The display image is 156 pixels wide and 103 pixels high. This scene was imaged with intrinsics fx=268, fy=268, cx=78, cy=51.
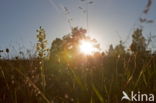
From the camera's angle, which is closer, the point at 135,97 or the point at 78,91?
the point at 135,97

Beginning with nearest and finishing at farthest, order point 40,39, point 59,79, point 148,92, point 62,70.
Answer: point 148,92, point 40,39, point 59,79, point 62,70

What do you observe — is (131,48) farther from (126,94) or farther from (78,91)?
(126,94)

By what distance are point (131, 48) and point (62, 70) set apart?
1486mm

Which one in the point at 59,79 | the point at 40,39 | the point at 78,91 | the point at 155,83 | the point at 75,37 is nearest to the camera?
the point at 155,83

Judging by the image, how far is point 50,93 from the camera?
2941 millimetres

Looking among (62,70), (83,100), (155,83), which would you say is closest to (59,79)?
(62,70)

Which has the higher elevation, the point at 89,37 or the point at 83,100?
the point at 89,37

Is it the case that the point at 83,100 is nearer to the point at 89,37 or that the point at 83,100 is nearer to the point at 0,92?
the point at 89,37

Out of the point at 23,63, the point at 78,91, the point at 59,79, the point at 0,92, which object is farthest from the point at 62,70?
the point at 78,91

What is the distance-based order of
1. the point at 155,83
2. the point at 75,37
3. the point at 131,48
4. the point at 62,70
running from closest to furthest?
the point at 155,83
the point at 75,37
the point at 131,48
the point at 62,70

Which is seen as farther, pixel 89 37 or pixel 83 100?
pixel 89 37

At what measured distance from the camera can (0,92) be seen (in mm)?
3055

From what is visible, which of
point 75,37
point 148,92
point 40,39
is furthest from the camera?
point 40,39

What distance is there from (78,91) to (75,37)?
1.85 ft
